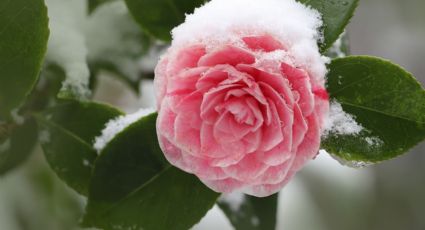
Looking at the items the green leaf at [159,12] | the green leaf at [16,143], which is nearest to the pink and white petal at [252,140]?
the green leaf at [159,12]

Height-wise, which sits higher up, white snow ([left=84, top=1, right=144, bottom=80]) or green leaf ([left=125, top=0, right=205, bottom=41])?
green leaf ([left=125, top=0, right=205, bottom=41])

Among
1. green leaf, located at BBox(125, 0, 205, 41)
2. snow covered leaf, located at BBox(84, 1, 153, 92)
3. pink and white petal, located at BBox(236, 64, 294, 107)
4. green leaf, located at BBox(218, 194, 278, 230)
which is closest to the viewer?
pink and white petal, located at BBox(236, 64, 294, 107)

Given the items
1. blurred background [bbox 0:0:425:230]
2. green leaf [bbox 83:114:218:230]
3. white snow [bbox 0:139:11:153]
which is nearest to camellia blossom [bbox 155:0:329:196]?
green leaf [bbox 83:114:218:230]

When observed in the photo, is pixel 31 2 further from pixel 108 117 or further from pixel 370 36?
pixel 370 36

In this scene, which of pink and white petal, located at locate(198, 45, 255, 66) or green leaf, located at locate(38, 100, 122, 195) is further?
green leaf, located at locate(38, 100, 122, 195)

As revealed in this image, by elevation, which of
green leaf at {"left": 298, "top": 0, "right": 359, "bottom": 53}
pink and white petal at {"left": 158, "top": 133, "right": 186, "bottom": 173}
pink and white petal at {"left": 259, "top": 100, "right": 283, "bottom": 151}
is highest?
green leaf at {"left": 298, "top": 0, "right": 359, "bottom": 53}

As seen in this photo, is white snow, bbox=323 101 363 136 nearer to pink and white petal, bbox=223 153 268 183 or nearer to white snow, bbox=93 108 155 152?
pink and white petal, bbox=223 153 268 183

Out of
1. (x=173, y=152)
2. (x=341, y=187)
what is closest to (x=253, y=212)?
(x=173, y=152)
